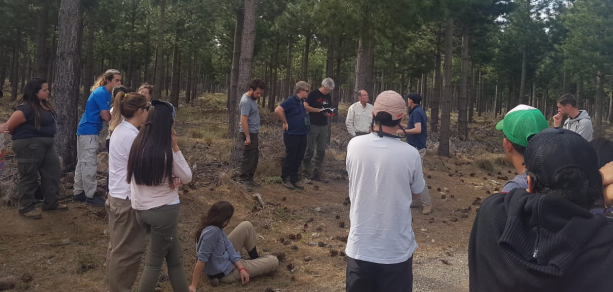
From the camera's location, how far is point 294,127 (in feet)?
30.7

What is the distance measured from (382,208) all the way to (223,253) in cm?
250

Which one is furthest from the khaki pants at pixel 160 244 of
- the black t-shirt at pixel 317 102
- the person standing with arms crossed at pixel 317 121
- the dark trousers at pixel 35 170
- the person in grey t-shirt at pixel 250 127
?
the black t-shirt at pixel 317 102

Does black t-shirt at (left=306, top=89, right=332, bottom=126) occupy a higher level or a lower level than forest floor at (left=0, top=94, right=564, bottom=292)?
higher

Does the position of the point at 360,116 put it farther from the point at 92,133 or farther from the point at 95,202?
the point at 95,202

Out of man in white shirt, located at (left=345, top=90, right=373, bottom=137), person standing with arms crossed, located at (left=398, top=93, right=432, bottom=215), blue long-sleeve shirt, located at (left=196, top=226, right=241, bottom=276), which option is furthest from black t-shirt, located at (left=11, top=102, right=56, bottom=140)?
person standing with arms crossed, located at (left=398, top=93, right=432, bottom=215)

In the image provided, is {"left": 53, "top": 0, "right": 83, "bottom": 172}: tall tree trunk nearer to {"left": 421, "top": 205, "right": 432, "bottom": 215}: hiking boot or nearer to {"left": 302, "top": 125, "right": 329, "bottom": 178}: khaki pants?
{"left": 302, "top": 125, "right": 329, "bottom": 178}: khaki pants

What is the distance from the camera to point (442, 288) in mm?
5359

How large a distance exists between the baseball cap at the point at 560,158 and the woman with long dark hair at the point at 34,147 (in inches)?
263

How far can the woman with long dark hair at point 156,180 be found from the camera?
3.81 metres

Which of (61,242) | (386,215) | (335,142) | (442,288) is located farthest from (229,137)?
(386,215)

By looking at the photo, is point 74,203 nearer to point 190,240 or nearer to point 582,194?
point 190,240

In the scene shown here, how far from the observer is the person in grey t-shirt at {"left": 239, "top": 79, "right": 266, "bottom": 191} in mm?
8711

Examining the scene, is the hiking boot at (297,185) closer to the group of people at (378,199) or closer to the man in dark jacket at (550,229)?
the group of people at (378,199)

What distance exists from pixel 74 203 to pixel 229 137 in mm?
9702
